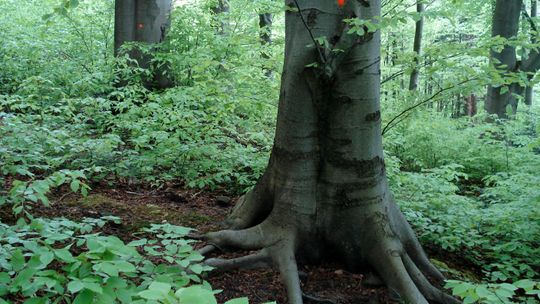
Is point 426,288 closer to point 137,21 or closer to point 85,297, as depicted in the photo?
point 85,297

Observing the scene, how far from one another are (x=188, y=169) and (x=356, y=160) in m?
2.38

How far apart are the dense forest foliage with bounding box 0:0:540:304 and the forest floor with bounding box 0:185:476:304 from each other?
117 mm

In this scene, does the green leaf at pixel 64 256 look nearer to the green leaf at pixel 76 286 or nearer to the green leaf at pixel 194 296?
the green leaf at pixel 76 286

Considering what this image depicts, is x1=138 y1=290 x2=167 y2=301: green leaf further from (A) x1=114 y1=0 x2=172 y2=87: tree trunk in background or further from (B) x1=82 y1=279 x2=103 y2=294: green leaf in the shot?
(A) x1=114 y1=0 x2=172 y2=87: tree trunk in background

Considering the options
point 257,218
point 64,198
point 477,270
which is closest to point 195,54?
point 64,198

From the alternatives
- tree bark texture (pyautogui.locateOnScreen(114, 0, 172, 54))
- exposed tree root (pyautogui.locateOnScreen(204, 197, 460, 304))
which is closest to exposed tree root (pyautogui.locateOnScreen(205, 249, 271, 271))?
exposed tree root (pyautogui.locateOnScreen(204, 197, 460, 304))

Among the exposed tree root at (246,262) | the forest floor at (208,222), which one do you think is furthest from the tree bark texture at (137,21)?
the exposed tree root at (246,262)

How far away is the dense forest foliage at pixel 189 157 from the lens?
1791mm

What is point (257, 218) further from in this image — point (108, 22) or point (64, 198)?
point (108, 22)

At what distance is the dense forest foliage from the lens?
1.79 meters

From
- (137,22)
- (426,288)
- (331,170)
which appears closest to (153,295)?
(331,170)

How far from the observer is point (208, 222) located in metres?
3.93

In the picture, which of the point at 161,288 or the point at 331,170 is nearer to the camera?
the point at 161,288

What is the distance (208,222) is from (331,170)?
1.31 meters
